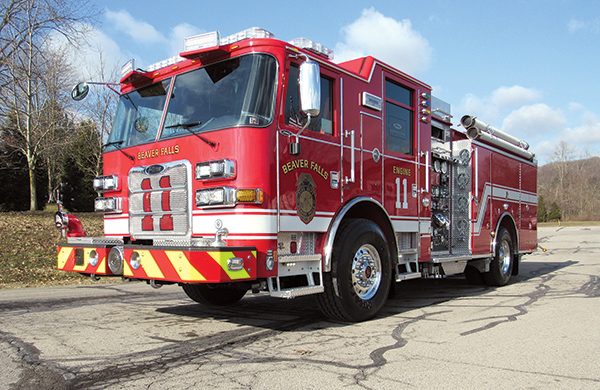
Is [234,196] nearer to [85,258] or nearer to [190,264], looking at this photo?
[190,264]

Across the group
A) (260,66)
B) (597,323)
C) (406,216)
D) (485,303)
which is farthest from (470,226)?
(260,66)

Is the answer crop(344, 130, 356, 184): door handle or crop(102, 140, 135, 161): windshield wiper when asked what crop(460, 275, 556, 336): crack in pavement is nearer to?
crop(344, 130, 356, 184): door handle

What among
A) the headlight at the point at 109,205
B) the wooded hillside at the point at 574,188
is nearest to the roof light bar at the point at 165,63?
the headlight at the point at 109,205

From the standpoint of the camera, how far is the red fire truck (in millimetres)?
4766

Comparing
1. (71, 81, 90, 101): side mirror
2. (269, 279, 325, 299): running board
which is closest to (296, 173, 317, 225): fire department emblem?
(269, 279, 325, 299): running board

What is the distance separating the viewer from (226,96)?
5082mm

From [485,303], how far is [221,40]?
510 cm

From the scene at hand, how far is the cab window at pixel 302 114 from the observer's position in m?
5.13

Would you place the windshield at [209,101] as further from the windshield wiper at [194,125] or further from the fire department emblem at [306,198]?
the fire department emblem at [306,198]

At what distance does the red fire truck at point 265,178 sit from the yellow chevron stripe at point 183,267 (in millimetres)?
13

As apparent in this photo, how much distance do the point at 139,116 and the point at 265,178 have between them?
2080mm

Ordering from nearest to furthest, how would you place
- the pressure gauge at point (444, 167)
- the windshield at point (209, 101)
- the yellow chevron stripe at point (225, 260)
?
the yellow chevron stripe at point (225, 260) < the windshield at point (209, 101) < the pressure gauge at point (444, 167)

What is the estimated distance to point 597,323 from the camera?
5.89 metres

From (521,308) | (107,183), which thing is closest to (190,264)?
(107,183)
